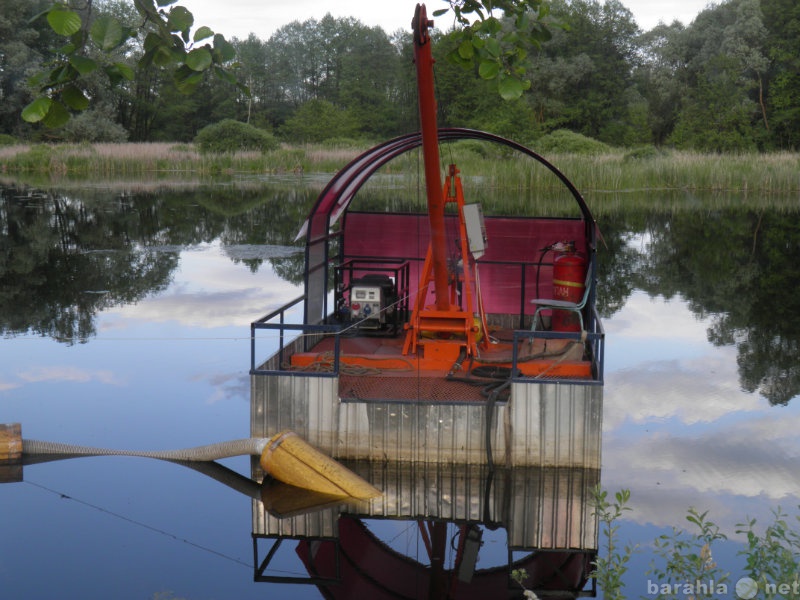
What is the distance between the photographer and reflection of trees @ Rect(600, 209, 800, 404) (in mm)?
16375

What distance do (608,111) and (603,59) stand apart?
479 cm

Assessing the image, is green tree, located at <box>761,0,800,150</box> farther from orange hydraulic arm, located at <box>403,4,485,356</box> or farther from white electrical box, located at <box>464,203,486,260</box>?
orange hydraulic arm, located at <box>403,4,485,356</box>

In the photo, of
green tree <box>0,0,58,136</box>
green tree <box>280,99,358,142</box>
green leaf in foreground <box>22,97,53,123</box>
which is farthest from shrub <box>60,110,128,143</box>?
green leaf in foreground <box>22,97,53,123</box>

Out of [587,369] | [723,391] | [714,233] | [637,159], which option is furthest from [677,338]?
[637,159]

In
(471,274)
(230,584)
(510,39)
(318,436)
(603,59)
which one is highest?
(603,59)

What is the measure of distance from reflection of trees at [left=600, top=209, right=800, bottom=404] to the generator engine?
5.10 metres

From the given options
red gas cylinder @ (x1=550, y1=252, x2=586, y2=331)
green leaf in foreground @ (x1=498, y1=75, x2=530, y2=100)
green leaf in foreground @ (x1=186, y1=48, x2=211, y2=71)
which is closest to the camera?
green leaf in foreground @ (x1=186, y1=48, x2=211, y2=71)

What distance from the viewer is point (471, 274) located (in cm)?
1380

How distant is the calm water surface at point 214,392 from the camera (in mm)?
8312

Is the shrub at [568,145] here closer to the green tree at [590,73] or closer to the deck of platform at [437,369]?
the green tree at [590,73]

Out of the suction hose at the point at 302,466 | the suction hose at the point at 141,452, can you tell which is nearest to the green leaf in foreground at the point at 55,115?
the suction hose at the point at 302,466

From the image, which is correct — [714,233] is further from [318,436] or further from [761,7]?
[761,7]

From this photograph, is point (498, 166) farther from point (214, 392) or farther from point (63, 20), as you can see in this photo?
point (63, 20)

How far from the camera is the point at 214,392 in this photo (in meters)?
13.2
